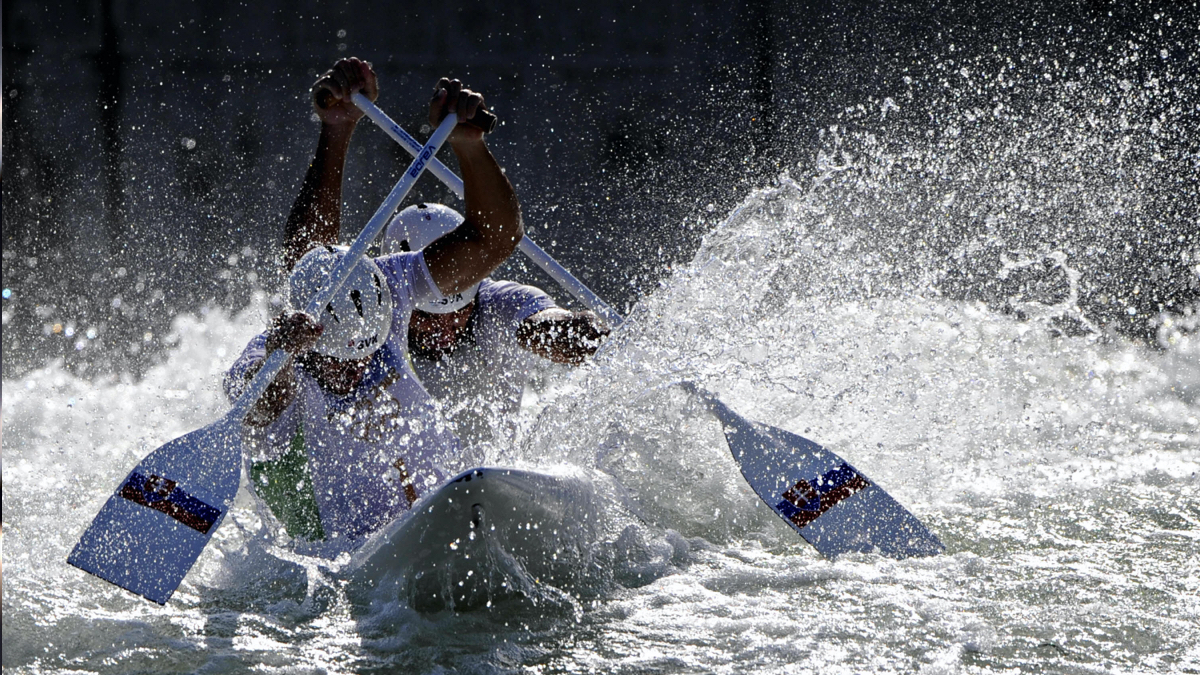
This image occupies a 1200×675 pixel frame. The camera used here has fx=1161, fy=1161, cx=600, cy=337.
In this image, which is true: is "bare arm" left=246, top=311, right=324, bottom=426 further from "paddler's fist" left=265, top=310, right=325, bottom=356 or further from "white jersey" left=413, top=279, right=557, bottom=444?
"white jersey" left=413, top=279, right=557, bottom=444

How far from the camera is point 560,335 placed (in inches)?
159

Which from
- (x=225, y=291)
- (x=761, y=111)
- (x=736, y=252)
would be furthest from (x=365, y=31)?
(x=736, y=252)

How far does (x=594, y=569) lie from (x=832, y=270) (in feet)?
11.4

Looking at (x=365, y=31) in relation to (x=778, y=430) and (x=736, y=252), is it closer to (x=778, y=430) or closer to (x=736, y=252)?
(x=736, y=252)

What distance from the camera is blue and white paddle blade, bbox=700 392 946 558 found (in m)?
3.39

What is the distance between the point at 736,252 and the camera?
163 inches

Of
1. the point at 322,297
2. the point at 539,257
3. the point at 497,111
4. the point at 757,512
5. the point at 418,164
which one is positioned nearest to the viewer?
the point at 322,297

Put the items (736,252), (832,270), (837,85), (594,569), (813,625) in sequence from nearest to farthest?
(813,625)
(594,569)
(736,252)
(832,270)
(837,85)

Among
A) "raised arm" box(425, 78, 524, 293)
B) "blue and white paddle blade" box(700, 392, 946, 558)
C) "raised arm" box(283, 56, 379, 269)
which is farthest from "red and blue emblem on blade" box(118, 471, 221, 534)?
"blue and white paddle blade" box(700, 392, 946, 558)

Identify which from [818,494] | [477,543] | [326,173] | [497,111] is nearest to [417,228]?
[326,173]

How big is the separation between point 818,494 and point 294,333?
1.58 metres

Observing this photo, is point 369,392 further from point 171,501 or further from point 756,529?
point 756,529

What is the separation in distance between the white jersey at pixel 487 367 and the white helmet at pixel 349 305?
878 millimetres

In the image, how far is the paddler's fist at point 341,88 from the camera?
3.51 metres
